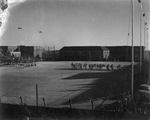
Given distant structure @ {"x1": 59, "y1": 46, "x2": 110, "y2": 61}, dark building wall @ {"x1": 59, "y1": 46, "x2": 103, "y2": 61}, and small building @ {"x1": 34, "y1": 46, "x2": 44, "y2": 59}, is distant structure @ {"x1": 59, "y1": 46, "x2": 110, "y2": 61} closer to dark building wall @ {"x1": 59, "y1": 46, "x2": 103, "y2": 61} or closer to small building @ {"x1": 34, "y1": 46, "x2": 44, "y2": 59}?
dark building wall @ {"x1": 59, "y1": 46, "x2": 103, "y2": 61}

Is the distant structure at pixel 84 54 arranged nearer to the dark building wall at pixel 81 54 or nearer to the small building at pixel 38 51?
the dark building wall at pixel 81 54

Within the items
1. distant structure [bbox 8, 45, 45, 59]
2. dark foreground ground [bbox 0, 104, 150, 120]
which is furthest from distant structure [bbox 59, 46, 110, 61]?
dark foreground ground [bbox 0, 104, 150, 120]

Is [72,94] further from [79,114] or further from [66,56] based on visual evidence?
[66,56]

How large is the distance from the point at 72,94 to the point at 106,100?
9.24 ft

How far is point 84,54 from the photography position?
68875mm

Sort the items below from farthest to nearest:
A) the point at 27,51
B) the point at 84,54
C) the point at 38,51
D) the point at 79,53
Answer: the point at 38,51
the point at 27,51
the point at 79,53
the point at 84,54

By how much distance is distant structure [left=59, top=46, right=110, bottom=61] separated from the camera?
66688 millimetres

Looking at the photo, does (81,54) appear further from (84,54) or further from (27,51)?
(27,51)

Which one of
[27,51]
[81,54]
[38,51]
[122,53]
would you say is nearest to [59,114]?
[122,53]

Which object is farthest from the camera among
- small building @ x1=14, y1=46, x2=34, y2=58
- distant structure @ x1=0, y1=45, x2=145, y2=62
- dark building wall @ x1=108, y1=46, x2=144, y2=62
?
small building @ x1=14, y1=46, x2=34, y2=58

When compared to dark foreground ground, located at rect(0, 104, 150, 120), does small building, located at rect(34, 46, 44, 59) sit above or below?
above

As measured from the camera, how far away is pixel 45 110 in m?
9.23

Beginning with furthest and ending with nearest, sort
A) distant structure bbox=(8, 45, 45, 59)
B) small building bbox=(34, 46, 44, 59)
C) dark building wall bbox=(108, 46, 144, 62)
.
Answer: small building bbox=(34, 46, 44, 59)
distant structure bbox=(8, 45, 45, 59)
dark building wall bbox=(108, 46, 144, 62)

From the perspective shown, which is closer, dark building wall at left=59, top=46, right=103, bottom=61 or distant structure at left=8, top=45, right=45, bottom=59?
dark building wall at left=59, top=46, right=103, bottom=61
